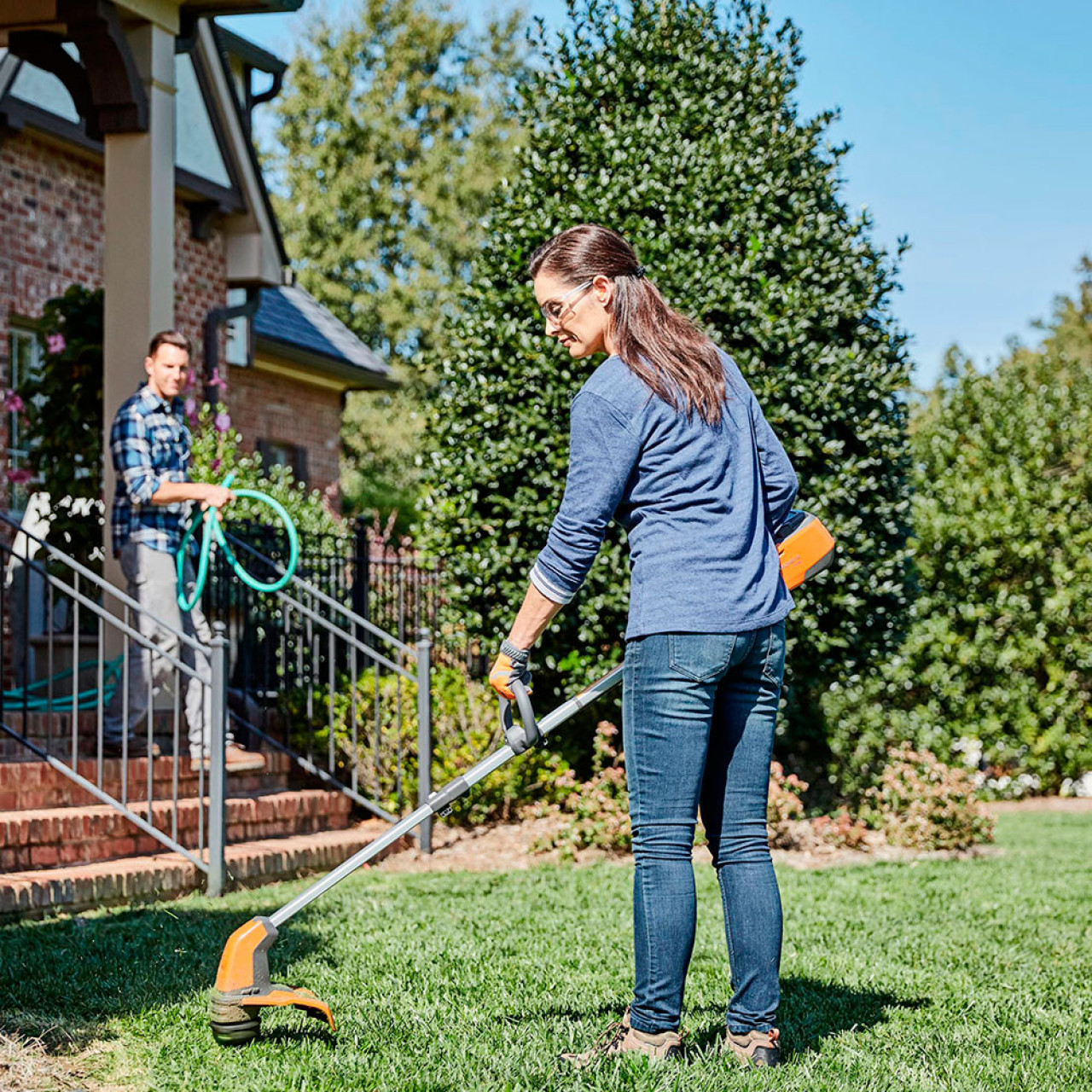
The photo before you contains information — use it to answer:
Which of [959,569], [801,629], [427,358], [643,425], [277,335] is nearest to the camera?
[643,425]

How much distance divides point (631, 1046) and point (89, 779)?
3781mm

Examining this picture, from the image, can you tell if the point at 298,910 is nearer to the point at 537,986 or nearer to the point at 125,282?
the point at 537,986

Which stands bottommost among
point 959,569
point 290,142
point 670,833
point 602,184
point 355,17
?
point 670,833

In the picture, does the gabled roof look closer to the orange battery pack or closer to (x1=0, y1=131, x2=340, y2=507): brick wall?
(x1=0, y1=131, x2=340, y2=507): brick wall

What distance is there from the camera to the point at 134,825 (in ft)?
20.0

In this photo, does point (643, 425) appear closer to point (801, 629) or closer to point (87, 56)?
point (801, 629)

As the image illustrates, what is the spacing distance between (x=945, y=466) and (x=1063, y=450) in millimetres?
1017

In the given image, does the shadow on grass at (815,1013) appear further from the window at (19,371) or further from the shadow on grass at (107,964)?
the window at (19,371)

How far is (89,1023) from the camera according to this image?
3721mm

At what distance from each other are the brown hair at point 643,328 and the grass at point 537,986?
1.48 metres

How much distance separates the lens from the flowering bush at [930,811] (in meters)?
7.91

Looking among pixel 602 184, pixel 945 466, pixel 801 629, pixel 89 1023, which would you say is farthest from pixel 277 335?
pixel 89 1023

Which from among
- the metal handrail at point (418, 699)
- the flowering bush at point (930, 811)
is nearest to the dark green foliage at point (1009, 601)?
the flowering bush at point (930, 811)

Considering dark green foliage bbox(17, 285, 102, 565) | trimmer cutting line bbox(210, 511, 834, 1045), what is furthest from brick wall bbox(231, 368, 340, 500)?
trimmer cutting line bbox(210, 511, 834, 1045)
